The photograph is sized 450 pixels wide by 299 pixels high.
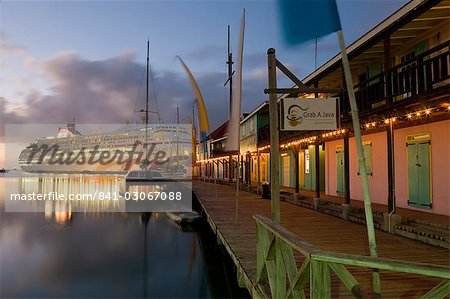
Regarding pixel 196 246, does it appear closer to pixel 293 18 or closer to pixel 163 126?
pixel 293 18

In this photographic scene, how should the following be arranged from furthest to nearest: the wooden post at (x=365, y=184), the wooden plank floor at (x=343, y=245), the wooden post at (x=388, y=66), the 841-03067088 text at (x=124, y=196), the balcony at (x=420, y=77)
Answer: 1. the 841-03067088 text at (x=124, y=196)
2. the wooden post at (x=388, y=66)
3. the balcony at (x=420, y=77)
4. the wooden plank floor at (x=343, y=245)
5. the wooden post at (x=365, y=184)

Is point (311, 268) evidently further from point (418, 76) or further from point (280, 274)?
point (418, 76)

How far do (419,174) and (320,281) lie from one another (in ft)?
33.6

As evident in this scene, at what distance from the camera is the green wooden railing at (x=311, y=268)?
2819mm

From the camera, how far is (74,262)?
16.5m

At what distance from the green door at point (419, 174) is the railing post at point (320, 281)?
980 cm

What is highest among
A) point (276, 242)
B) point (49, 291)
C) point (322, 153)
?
point (322, 153)

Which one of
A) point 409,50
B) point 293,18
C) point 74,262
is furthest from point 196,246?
point 293,18

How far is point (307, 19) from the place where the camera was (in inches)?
175

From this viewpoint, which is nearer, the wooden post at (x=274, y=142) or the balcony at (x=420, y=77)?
the wooden post at (x=274, y=142)

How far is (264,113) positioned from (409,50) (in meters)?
18.0

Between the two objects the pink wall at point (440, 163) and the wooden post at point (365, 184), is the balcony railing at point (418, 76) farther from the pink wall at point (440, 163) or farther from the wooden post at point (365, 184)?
the wooden post at point (365, 184)

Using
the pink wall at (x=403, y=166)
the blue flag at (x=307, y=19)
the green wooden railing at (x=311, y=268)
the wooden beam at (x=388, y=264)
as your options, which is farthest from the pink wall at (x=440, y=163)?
the wooden beam at (x=388, y=264)

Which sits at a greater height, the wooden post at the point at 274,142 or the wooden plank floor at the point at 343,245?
the wooden post at the point at 274,142
